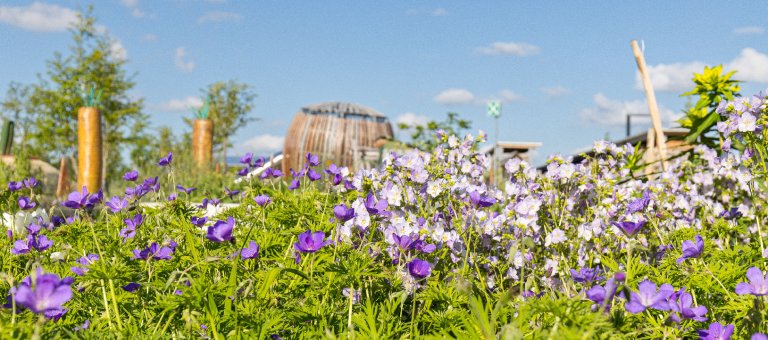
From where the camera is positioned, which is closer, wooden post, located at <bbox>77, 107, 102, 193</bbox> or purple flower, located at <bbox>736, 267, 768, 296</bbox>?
purple flower, located at <bbox>736, 267, 768, 296</bbox>

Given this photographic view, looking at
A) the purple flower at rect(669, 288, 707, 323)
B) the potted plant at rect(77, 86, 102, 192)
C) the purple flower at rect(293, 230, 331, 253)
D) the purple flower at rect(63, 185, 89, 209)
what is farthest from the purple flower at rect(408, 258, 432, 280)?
the potted plant at rect(77, 86, 102, 192)

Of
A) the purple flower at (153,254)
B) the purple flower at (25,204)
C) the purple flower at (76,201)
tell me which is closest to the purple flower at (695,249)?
the purple flower at (153,254)

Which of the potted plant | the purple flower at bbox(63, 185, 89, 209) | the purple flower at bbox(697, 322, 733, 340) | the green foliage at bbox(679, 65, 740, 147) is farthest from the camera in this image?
the potted plant

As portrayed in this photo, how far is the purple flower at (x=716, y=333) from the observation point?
6.93 ft

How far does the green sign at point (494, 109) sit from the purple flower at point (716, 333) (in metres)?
20.5

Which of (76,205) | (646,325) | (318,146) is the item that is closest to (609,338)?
(646,325)

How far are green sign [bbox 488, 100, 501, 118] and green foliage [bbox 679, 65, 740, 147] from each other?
16.0 meters

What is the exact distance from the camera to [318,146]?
23.9m

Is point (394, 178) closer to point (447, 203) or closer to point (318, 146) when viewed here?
point (447, 203)

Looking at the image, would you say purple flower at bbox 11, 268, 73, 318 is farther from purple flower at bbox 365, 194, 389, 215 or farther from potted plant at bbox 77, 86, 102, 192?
potted plant at bbox 77, 86, 102, 192

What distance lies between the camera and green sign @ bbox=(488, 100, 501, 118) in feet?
73.7

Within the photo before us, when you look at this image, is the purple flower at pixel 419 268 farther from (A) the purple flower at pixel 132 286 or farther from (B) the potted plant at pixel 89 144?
(B) the potted plant at pixel 89 144

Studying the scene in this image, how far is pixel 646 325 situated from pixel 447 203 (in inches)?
50.6

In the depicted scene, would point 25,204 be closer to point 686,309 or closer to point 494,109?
point 686,309
